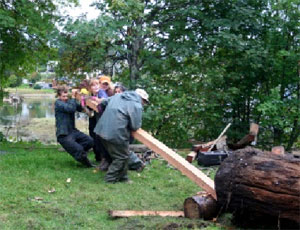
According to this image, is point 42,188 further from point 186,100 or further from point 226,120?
point 226,120

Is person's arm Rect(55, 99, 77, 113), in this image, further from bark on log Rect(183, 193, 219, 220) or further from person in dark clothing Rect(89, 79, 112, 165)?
bark on log Rect(183, 193, 219, 220)

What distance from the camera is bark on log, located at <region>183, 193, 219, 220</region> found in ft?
17.8

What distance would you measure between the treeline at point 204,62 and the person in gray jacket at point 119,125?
13.0 ft

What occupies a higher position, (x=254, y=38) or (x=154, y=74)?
(x=254, y=38)

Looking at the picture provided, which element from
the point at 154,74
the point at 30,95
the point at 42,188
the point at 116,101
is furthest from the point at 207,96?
the point at 30,95

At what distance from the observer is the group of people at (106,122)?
727 cm

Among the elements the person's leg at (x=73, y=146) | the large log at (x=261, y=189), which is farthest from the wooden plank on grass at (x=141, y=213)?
the person's leg at (x=73, y=146)

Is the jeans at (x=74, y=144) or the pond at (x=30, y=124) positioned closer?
the jeans at (x=74, y=144)

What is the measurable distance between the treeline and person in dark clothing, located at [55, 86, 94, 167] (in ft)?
9.26

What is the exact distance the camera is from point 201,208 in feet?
17.7

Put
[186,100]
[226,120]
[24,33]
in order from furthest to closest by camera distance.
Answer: [226,120] → [24,33] → [186,100]

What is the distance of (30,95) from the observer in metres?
38.6

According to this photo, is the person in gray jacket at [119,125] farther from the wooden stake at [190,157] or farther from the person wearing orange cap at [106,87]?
the wooden stake at [190,157]

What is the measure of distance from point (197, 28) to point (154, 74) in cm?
186
